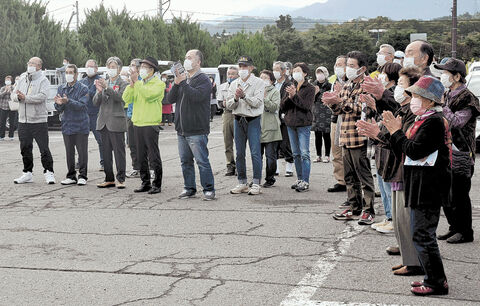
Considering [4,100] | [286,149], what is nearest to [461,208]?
[286,149]

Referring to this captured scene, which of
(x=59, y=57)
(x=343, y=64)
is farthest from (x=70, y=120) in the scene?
(x=59, y=57)

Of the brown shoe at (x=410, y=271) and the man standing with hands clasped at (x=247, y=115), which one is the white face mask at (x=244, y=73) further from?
the brown shoe at (x=410, y=271)

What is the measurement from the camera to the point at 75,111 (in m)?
11.4

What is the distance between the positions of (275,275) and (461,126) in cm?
245

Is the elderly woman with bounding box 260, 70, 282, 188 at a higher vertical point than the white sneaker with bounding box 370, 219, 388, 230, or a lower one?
higher

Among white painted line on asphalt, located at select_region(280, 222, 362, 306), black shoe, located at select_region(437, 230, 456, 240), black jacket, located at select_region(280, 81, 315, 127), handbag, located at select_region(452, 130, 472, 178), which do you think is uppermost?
black jacket, located at select_region(280, 81, 315, 127)

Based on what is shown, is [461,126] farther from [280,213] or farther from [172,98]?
[172,98]

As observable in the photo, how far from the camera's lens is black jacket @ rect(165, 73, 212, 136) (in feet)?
31.5

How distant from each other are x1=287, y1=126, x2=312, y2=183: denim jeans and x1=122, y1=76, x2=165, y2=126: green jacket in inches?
76.9

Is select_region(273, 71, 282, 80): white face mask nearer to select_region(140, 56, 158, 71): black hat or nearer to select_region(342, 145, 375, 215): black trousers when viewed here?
select_region(140, 56, 158, 71): black hat

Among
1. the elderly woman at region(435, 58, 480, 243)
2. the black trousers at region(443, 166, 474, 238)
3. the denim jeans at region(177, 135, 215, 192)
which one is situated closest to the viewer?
the elderly woman at region(435, 58, 480, 243)

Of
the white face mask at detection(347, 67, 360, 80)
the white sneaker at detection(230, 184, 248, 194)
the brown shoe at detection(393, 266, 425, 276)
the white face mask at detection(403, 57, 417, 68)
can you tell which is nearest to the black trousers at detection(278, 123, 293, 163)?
the white sneaker at detection(230, 184, 248, 194)

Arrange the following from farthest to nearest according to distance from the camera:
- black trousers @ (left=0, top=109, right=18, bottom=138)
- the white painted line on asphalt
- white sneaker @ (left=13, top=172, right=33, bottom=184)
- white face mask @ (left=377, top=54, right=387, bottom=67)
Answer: black trousers @ (left=0, top=109, right=18, bottom=138), white sneaker @ (left=13, top=172, right=33, bottom=184), white face mask @ (left=377, top=54, right=387, bottom=67), the white painted line on asphalt

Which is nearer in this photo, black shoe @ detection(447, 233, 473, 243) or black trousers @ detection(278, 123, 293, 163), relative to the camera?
black shoe @ detection(447, 233, 473, 243)
